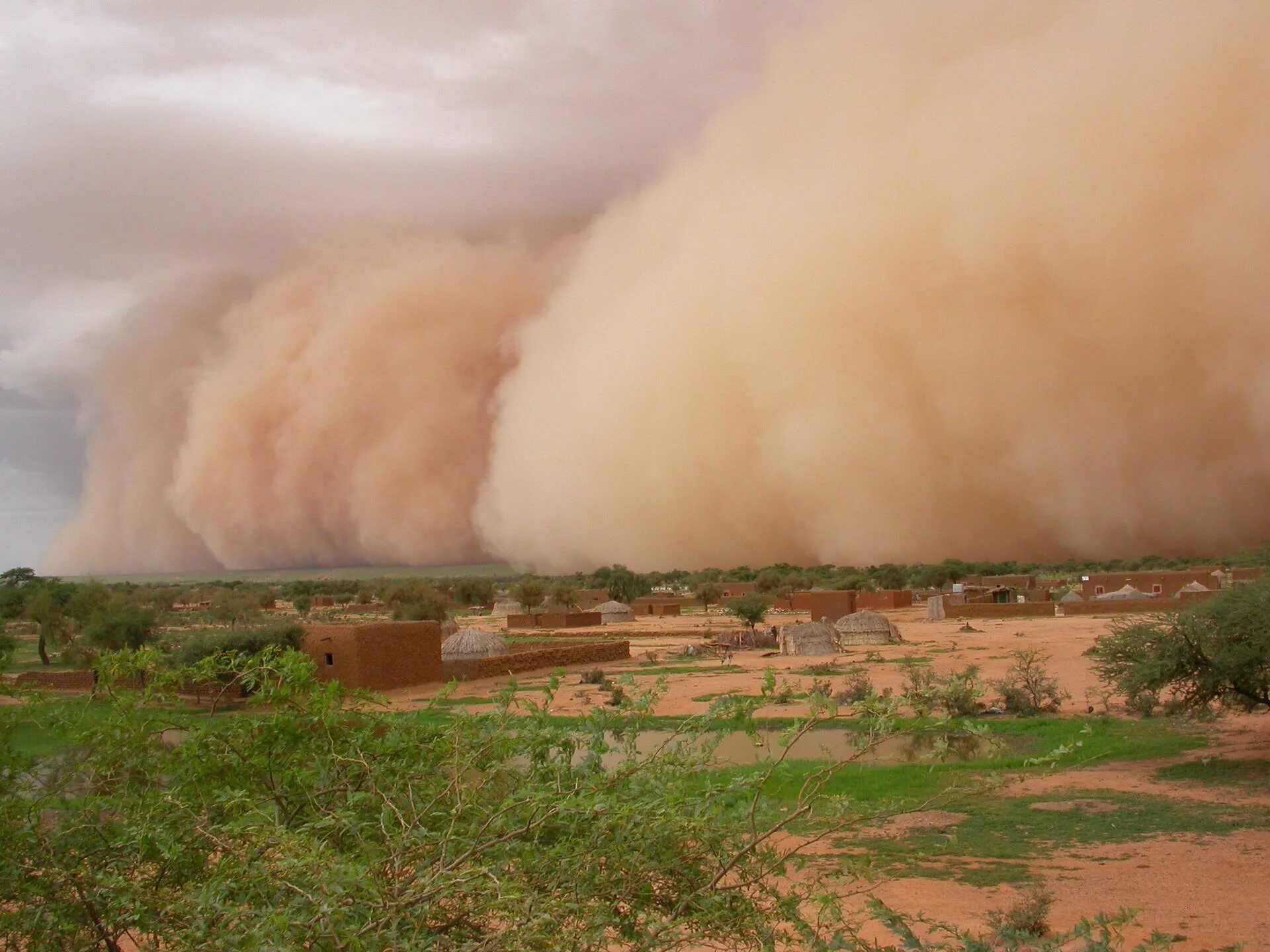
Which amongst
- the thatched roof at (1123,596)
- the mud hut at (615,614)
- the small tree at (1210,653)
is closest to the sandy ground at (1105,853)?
the small tree at (1210,653)

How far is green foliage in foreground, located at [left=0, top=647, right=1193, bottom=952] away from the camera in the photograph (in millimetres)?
2158

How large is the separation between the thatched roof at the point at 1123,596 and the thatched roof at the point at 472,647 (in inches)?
627

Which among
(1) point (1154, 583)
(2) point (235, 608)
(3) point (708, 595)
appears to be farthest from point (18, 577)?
(1) point (1154, 583)

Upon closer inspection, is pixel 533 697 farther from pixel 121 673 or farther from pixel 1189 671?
pixel 121 673

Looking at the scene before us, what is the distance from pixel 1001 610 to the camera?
2861 cm

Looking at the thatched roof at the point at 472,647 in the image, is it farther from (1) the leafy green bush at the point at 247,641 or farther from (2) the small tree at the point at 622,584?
(2) the small tree at the point at 622,584

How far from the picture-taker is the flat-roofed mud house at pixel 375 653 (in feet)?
53.4

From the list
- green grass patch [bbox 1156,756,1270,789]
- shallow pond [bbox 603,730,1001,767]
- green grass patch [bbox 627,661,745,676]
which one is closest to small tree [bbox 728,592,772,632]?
green grass patch [bbox 627,661,745,676]

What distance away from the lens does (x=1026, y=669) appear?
13719mm

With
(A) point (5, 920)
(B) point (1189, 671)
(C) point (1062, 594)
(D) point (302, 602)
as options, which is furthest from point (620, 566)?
(A) point (5, 920)

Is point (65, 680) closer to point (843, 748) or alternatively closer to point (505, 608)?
point (843, 748)

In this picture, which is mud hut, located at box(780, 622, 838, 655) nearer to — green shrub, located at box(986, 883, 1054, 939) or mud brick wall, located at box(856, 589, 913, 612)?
mud brick wall, located at box(856, 589, 913, 612)

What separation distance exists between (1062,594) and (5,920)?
32.5m

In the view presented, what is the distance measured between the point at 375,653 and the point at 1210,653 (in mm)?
11333
